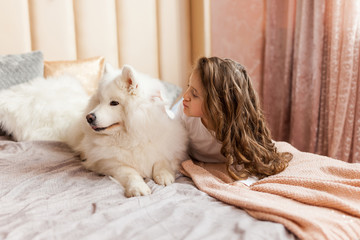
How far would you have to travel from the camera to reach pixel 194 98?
1485 mm

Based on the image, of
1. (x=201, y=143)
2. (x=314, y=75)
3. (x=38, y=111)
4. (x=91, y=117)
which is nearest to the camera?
(x=91, y=117)

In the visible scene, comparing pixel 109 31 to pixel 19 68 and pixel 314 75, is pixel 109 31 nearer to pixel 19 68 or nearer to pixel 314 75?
pixel 19 68

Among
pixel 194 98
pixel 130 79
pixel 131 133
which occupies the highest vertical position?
pixel 130 79

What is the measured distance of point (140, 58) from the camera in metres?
2.73

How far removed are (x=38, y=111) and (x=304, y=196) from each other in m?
1.49

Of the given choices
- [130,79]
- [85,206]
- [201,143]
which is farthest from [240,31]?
[85,206]

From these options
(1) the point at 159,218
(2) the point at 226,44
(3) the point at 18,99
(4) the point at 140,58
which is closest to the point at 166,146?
(1) the point at 159,218

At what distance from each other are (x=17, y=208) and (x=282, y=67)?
100 inches

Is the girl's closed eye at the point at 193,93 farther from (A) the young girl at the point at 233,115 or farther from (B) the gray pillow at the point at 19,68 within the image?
(B) the gray pillow at the point at 19,68

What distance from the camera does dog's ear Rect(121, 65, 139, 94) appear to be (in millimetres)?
1344

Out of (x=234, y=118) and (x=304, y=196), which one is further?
(x=234, y=118)

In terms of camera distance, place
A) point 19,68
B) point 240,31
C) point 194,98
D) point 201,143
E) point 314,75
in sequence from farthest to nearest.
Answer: point 240,31 → point 314,75 → point 19,68 → point 201,143 → point 194,98

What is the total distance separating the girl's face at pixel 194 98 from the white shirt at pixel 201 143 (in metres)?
0.14

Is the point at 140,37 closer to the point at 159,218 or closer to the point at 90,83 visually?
the point at 90,83
